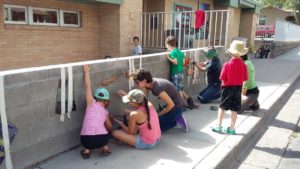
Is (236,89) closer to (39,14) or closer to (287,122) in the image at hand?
(287,122)

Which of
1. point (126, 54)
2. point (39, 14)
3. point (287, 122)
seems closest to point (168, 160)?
point (287, 122)

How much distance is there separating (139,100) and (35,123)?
1.26 metres

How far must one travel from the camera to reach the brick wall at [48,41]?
702 centimetres

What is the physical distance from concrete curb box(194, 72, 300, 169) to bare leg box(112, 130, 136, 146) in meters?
0.93

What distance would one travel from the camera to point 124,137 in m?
4.13

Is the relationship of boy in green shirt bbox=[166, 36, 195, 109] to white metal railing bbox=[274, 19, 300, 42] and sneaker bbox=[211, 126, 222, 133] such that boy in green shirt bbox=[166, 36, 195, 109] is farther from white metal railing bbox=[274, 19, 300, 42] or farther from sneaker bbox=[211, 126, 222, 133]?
white metal railing bbox=[274, 19, 300, 42]

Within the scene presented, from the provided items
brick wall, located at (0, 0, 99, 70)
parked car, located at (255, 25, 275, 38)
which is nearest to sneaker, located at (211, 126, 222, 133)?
brick wall, located at (0, 0, 99, 70)

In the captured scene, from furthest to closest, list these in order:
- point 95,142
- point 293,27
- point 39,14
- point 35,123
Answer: point 293,27 → point 39,14 → point 95,142 → point 35,123

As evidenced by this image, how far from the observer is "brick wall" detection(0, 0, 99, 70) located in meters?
7.02

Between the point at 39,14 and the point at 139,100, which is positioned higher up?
the point at 39,14

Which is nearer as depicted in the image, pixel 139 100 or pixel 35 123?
pixel 35 123

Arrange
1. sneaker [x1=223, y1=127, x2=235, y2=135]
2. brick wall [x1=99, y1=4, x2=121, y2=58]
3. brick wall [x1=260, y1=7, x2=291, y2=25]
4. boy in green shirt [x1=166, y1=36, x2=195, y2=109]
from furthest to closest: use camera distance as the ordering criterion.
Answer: brick wall [x1=260, y1=7, x2=291, y2=25]
brick wall [x1=99, y1=4, x2=121, y2=58]
boy in green shirt [x1=166, y1=36, x2=195, y2=109]
sneaker [x1=223, y1=127, x2=235, y2=135]

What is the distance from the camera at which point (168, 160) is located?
12.6ft

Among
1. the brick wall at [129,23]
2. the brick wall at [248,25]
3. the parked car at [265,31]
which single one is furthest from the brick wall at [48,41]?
the parked car at [265,31]
